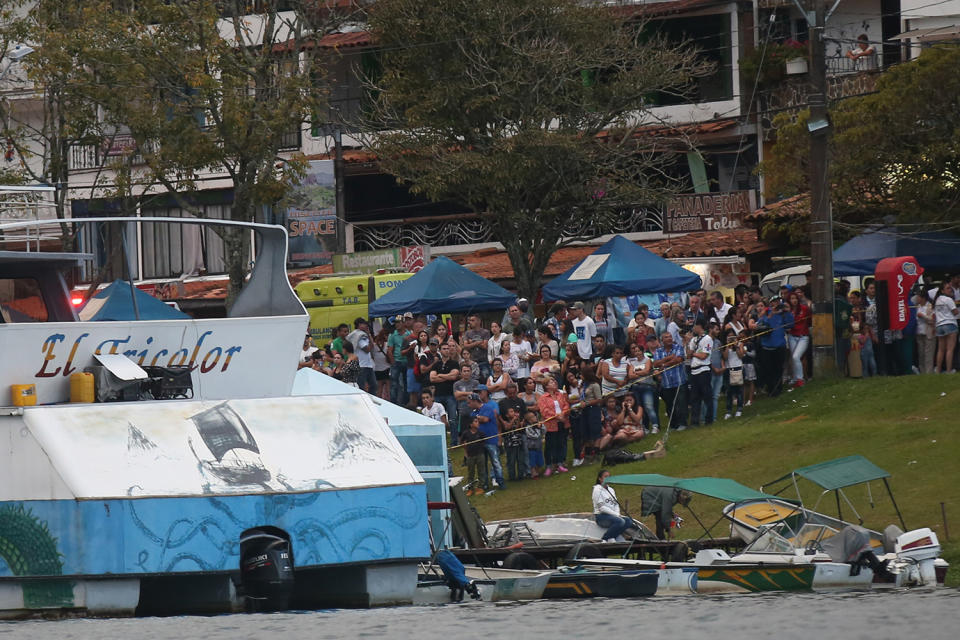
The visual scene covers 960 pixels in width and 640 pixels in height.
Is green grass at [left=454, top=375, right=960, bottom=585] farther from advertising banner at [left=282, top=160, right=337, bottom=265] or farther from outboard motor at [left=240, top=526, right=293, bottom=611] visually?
advertising banner at [left=282, top=160, right=337, bottom=265]

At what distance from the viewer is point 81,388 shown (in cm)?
1473

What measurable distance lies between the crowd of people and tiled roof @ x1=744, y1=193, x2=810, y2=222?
296 inches

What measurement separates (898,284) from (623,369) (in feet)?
15.2

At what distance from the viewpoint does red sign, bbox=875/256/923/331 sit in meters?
24.4

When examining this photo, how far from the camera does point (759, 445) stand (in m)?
23.7

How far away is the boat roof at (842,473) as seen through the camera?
18047 millimetres

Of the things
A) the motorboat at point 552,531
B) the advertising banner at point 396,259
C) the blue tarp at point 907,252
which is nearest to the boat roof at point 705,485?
the motorboat at point 552,531

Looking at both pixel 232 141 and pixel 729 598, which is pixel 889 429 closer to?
pixel 729 598

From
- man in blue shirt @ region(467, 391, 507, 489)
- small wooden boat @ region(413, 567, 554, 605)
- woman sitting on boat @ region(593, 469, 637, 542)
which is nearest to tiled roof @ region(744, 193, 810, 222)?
man in blue shirt @ region(467, 391, 507, 489)

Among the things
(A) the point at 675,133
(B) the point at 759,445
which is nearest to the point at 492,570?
(B) the point at 759,445

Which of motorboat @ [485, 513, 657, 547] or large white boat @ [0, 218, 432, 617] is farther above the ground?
large white boat @ [0, 218, 432, 617]

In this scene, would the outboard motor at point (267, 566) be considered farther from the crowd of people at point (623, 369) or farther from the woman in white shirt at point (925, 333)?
the woman in white shirt at point (925, 333)

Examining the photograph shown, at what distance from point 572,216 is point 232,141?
8166mm

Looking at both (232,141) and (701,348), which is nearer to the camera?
(701,348)
